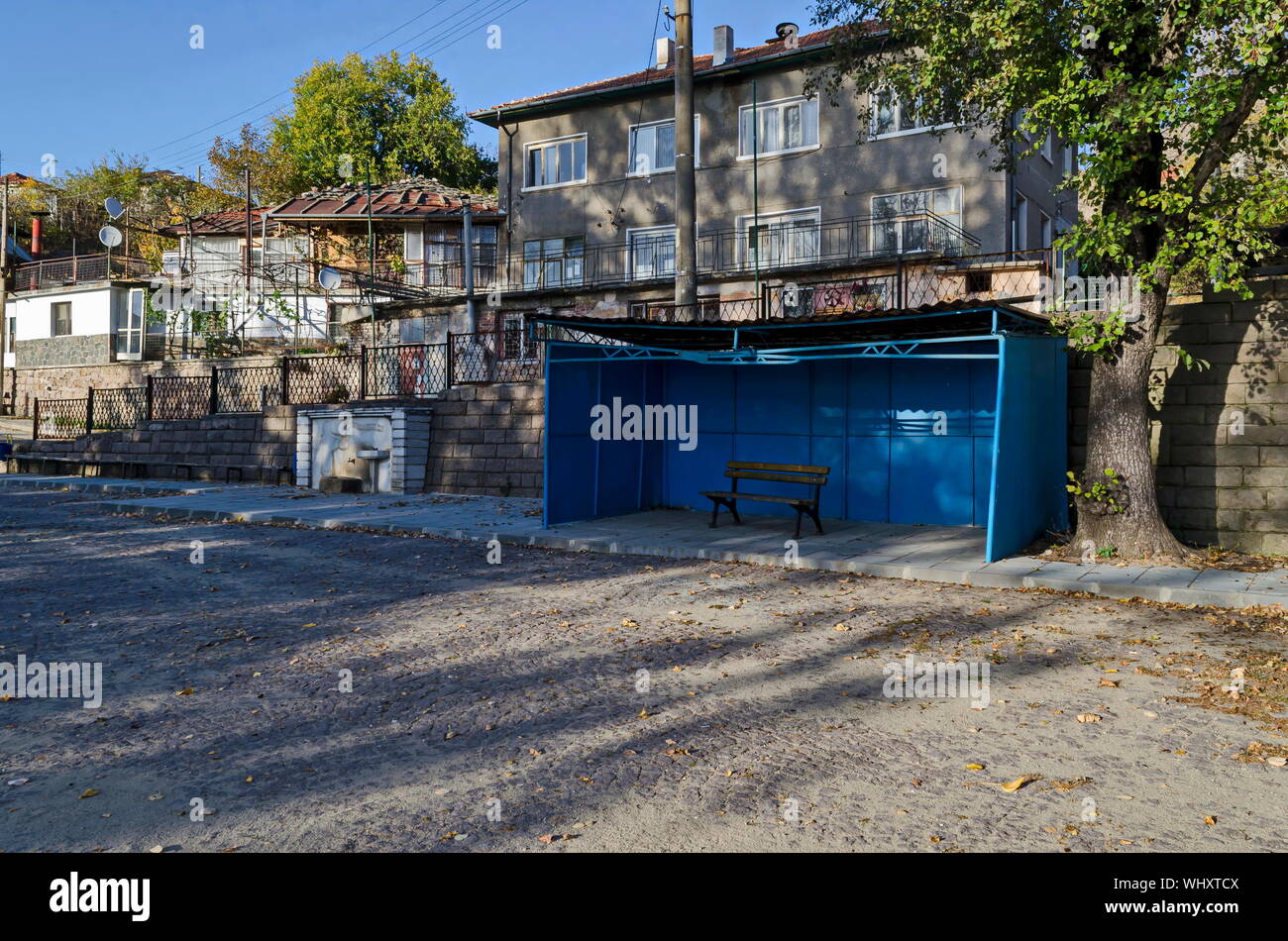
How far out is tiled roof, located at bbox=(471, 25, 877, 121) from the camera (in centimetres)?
2652

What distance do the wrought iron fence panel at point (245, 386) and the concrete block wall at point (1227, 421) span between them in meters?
20.0

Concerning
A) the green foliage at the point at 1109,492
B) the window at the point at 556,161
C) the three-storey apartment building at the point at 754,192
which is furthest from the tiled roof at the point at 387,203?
the green foliage at the point at 1109,492

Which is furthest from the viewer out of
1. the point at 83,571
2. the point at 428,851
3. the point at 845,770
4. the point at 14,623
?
the point at 83,571

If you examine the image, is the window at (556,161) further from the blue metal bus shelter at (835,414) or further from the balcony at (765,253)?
the blue metal bus shelter at (835,414)

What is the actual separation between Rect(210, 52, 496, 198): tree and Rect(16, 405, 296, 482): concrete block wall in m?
23.1

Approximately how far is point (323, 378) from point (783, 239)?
1312cm

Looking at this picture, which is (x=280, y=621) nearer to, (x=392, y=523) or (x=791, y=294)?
(x=392, y=523)

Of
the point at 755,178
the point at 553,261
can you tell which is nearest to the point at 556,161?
the point at 553,261

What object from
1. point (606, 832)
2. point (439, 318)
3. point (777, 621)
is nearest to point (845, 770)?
point (606, 832)

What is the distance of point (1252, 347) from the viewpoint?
11.8 metres

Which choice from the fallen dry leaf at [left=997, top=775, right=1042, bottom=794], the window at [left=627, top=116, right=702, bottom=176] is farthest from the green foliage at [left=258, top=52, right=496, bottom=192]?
the fallen dry leaf at [left=997, top=775, right=1042, bottom=794]

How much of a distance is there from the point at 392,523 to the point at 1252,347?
1207cm

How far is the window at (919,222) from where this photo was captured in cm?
2394

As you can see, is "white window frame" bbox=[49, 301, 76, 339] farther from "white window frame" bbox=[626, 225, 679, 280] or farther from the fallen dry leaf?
the fallen dry leaf
